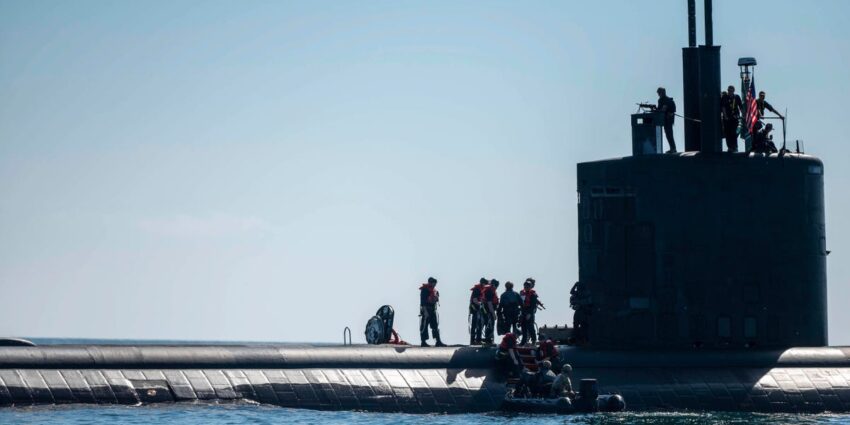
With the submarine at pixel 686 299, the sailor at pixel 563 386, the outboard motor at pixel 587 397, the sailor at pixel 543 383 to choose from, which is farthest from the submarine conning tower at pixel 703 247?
the outboard motor at pixel 587 397

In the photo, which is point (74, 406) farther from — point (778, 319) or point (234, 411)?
point (778, 319)

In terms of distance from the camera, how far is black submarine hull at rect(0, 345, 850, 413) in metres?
26.9

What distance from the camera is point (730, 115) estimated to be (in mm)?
30516

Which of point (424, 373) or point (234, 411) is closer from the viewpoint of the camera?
point (234, 411)

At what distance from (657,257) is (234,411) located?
816 centimetres

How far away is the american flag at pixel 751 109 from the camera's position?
2992 cm

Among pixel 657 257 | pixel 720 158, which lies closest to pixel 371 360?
pixel 657 257

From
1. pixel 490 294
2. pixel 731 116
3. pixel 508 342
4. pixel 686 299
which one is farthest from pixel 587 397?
pixel 731 116

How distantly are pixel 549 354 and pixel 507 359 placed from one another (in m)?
0.77

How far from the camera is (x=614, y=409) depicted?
2750 centimetres

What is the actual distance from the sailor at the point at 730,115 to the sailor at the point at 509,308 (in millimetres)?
4945

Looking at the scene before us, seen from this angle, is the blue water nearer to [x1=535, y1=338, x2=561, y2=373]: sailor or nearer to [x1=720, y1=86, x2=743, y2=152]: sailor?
[x1=535, y1=338, x2=561, y2=373]: sailor

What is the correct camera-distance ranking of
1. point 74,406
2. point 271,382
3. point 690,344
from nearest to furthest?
point 74,406, point 271,382, point 690,344

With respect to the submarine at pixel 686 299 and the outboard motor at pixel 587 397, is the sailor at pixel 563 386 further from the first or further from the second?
the submarine at pixel 686 299
